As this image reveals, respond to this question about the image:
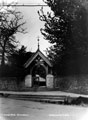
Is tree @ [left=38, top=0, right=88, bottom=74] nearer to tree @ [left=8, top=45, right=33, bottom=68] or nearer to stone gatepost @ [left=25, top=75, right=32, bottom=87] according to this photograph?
tree @ [left=8, top=45, right=33, bottom=68]

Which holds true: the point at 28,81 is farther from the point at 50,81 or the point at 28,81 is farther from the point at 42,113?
the point at 42,113

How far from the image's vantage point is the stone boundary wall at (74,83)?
3141 cm

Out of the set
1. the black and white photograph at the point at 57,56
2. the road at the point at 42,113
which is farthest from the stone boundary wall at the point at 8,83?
the road at the point at 42,113

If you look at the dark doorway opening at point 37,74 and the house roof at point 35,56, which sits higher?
the house roof at point 35,56

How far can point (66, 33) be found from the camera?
32.1 meters

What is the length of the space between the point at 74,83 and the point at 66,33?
5376 millimetres

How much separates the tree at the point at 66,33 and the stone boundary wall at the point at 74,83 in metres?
0.76

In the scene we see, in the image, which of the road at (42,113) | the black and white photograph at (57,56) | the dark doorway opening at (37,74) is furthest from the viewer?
the dark doorway opening at (37,74)

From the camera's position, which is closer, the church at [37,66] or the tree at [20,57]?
the tree at [20,57]

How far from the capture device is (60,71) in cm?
3569

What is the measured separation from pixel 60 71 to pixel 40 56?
7.01m

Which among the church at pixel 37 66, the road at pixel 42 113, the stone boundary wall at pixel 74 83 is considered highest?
the church at pixel 37 66

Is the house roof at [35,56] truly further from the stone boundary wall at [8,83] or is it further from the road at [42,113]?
the road at [42,113]

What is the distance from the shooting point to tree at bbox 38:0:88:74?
30000 mm
